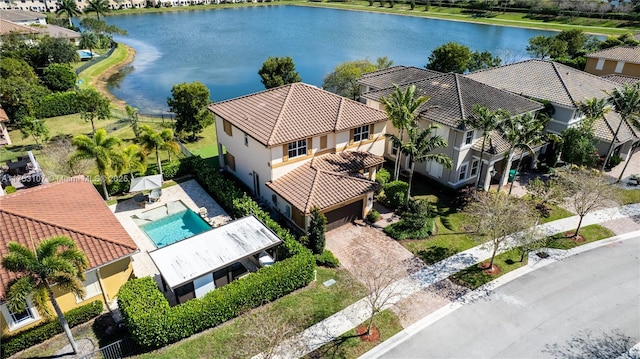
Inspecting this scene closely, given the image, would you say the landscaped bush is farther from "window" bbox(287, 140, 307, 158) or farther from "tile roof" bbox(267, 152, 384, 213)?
"window" bbox(287, 140, 307, 158)

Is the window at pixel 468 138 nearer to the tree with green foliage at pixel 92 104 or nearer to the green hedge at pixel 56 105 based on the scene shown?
the tree with green foliage at pixel 92 104

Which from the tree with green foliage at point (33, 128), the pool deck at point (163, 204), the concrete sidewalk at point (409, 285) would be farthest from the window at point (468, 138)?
the tree with green foliage at point (33, 128)

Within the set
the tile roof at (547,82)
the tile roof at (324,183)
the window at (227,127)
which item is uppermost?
the tile roof at (547,82)

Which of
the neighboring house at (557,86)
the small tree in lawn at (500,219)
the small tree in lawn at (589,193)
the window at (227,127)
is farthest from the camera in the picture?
the neighboring house at (557,86)

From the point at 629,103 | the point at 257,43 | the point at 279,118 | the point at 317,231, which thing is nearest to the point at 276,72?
the point at 279,118

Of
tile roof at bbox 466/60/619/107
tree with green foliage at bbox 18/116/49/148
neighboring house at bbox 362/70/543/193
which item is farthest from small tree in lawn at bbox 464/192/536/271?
tree with green foliage at bbox 18/116/49/148

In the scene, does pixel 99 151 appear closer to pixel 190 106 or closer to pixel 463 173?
pixel 190 106
